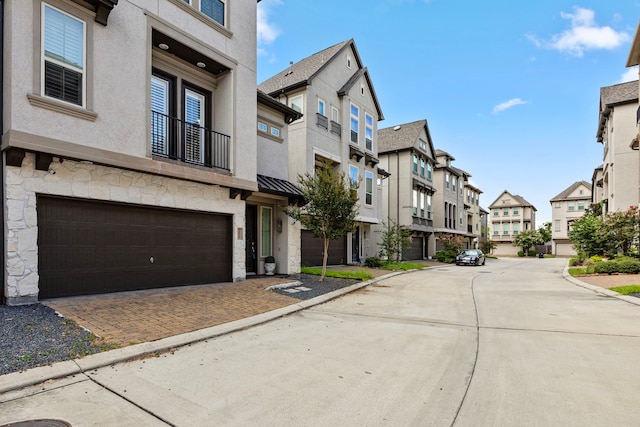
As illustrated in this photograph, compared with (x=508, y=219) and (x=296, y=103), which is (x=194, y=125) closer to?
(x=296, y=103)

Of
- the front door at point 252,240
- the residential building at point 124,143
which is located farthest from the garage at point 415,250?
the residential building at point 124,143

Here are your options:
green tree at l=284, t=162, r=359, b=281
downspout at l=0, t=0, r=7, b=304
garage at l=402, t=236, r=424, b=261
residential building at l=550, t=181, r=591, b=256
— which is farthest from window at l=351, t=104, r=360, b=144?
residential building at l=550, t=181, r=591, b=256

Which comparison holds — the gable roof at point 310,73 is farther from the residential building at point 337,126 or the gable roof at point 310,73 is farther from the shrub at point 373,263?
the shrub at point 373,263

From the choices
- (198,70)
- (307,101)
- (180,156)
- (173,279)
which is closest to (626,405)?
(173,279)

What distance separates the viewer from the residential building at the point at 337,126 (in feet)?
57.3

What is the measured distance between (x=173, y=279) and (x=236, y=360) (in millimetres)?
5854

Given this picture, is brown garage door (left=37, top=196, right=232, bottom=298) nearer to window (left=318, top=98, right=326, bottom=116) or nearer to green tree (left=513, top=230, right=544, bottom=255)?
window (left=318, top=98, right=326, bottom=116)

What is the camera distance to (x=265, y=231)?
47.4 feet

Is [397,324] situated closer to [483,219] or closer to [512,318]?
[512,318]

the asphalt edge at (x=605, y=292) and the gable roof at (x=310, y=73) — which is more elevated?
the gable roof at (x=310, y=73)

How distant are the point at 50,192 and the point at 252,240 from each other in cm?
744

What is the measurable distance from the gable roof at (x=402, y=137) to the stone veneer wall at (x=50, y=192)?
22.9 meters

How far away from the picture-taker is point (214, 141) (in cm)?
1130

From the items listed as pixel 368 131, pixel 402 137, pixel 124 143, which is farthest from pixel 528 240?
pixel 124 143
